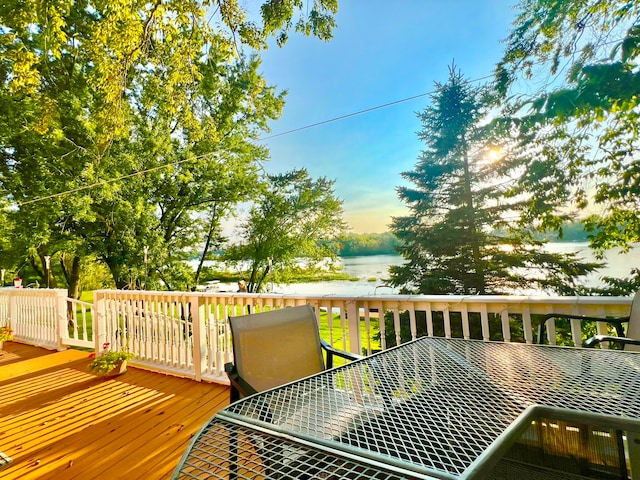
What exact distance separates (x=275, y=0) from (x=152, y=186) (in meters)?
7.17

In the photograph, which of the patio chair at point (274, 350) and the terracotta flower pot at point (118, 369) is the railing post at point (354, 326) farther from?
the terracotta flower pot at point (118, 369)

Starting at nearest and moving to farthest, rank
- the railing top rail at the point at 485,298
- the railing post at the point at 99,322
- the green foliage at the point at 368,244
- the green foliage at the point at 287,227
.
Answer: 1. the railing top rail at the point at 485,298
2. the railing post at the point at 99,322
3. the green foliage at the point at 368,244
4. the green foliage at the point at 287,227

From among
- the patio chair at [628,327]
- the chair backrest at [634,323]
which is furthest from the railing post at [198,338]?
the chair backrest at [634,323]

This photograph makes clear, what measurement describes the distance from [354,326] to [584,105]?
5253 mm

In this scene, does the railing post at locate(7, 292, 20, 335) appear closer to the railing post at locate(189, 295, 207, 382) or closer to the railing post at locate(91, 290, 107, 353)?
the railing post at locate(91, 290, 107, 353)

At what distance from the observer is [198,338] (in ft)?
11.8

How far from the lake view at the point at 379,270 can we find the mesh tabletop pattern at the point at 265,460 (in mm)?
3374

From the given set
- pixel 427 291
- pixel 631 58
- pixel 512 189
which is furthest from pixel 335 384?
pixel 512 189

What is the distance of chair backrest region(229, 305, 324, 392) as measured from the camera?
169 centimetres

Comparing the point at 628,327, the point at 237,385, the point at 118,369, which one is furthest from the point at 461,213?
the point at 237,385

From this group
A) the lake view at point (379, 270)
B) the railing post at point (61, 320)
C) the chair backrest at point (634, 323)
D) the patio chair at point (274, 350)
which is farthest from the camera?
the lake view at point (379, 270)

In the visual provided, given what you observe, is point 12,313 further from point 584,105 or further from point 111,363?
point 584,105

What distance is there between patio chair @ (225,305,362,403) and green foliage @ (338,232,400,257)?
8321mm

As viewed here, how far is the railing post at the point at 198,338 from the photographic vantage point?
11.7ft
